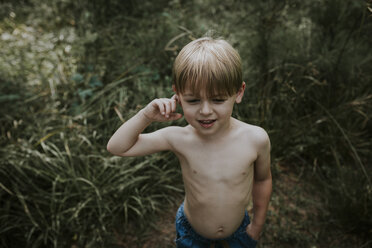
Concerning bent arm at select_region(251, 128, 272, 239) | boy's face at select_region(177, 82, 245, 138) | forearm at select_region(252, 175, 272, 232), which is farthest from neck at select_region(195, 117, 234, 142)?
forearm at select_region(252, 175, 272, 232)

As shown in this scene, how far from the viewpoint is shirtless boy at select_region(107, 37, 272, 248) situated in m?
1.21

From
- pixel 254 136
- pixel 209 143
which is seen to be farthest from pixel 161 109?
pixel 254 136

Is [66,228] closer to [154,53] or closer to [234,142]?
[234,142]

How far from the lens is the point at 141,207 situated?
8.02 feet

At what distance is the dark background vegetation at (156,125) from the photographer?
7.69ft

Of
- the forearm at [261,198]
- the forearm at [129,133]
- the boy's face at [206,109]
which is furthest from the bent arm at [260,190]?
the forearm at [129,133]

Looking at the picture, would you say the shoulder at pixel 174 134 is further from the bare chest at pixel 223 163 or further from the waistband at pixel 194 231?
the waistband at pixel 194 231

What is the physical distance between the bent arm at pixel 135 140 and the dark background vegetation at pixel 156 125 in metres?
0.53

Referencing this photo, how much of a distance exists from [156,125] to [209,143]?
1382 mm

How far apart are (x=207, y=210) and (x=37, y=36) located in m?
4.07

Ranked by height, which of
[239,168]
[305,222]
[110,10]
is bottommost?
[305,222]

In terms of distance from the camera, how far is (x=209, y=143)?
139 centimetres

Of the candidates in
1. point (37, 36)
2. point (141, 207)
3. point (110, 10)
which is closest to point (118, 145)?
point (141, 207)

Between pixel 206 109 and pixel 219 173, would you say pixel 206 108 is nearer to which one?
pixel 206 109
